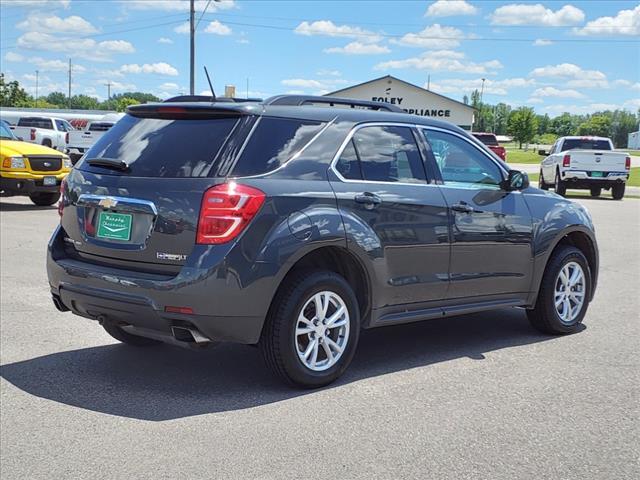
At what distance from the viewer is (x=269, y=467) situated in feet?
12.7

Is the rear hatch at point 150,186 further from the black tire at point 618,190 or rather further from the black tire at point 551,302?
the black tire at point 618,190

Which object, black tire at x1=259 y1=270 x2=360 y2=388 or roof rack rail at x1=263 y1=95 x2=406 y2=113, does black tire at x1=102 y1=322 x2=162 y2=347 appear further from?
roof rack rail at x1=263 y1=95 x2=406 y2=113

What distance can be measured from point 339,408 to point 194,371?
4.01ft

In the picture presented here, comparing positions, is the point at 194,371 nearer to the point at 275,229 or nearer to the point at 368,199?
the point at 275,229

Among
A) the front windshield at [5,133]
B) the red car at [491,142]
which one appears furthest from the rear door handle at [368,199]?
the red car at [491,142]

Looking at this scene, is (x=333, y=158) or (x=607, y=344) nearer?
(x=333, y=158)

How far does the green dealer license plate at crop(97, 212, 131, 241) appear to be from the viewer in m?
4.87

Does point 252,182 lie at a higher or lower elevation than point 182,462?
higher

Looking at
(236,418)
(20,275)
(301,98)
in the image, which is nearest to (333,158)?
(301,98)

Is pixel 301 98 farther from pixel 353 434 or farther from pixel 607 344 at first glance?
pixel 607 344

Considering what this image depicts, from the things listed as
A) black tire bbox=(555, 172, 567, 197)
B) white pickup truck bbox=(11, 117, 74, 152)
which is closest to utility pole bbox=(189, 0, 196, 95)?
white pickup truck bbox=(11, 117, 74, 152)

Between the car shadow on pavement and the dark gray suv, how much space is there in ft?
0.98

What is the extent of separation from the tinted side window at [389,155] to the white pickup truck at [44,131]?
92.5ft

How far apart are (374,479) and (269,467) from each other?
512 mm
